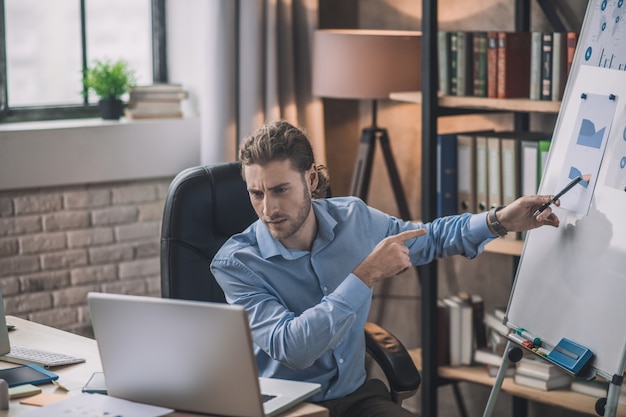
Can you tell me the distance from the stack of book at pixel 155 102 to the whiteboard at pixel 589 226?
1742 millimetres

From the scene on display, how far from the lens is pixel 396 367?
257 centimetres

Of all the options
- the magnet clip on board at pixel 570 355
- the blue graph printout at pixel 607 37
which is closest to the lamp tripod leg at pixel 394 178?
the blue graph printout at pixel 607 37

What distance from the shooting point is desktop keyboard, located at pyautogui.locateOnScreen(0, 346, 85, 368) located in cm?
220

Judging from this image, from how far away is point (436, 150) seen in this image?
331 cm

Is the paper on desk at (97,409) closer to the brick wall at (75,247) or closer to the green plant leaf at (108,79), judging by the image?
the brick wall at (75,247)

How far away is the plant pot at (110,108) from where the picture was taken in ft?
12.5

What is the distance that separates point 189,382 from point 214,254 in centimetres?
82

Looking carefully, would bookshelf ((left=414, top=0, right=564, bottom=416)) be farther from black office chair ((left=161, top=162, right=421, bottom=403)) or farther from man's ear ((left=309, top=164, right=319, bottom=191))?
man's ear ((left=309, top=164, right=319, bottom=191))

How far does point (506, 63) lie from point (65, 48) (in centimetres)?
174

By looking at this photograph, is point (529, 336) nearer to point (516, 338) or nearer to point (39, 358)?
point (516, 338)

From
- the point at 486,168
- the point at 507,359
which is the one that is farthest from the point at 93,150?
the point at 507,359

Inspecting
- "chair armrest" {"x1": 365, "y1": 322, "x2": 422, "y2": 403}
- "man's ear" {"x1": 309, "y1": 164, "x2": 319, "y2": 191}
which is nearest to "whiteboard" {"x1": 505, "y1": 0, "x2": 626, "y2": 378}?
"chair armrest" {"x1": 365, "y1": 322, "x2": 422, "y2": 403}

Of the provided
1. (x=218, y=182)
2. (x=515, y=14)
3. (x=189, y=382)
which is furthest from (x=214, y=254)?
(x=515, y=14)

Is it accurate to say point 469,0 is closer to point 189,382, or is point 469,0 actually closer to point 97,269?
point 97,269
